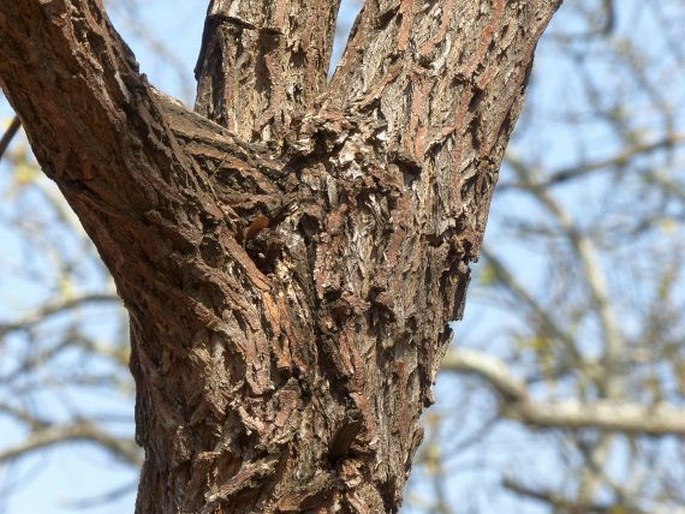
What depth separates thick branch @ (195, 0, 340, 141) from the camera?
69.7 inches

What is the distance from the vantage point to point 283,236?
1565mm

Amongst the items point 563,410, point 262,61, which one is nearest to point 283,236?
point 262,61

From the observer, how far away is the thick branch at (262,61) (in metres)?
1.77

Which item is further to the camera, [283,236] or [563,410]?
[563,410]

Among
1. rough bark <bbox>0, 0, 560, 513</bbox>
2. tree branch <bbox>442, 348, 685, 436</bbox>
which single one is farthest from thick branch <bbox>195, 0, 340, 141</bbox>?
tree branch <bbox>442, 348, 685, 436</bbox>

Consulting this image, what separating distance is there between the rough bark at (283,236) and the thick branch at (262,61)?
4cm

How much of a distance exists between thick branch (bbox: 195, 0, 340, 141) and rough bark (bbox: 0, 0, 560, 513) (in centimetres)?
4

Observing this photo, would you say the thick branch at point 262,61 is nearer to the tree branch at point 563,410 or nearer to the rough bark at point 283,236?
the rough bark at point 283,236

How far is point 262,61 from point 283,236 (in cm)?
37

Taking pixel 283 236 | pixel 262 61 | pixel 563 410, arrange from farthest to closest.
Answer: pixel 563 410, pixel 262 61, pixel 283 236

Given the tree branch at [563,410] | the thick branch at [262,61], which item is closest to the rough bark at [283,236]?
the thick branch at [262,61]

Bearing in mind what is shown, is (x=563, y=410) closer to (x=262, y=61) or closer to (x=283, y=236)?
(x=262, y=61)

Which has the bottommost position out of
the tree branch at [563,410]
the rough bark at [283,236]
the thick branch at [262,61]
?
the rough bark at [283,236]

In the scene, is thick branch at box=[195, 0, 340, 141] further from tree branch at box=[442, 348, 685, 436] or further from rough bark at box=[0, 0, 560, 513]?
tree branch at box=[442, 348, 685, 436]
